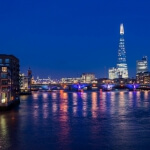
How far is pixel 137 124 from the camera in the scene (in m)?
25.2

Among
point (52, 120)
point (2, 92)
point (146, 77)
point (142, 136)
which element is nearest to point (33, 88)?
point (146, 77)

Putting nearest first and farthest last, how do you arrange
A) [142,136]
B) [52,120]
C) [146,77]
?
[142,136] → [52,120] → [146,77]

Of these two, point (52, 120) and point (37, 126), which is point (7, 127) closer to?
point (37, 126)

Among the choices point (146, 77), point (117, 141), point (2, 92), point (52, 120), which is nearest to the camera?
point (117, 141)

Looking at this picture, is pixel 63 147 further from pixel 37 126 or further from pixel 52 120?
pixel 52 120

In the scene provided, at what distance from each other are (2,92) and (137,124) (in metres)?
17.4

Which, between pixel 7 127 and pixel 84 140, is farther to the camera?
pixel 7 127

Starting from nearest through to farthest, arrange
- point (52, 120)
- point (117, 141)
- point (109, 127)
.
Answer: point (117, 141) < point (109, 127) < point (52, 120)

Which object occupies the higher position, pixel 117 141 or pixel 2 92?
pixel 2 92

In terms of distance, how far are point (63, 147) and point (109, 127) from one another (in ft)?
22.8

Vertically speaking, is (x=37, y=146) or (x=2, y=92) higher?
(x=2, y=92)

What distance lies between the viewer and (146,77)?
6250 inches

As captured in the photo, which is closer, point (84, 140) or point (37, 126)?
point (84, 140)

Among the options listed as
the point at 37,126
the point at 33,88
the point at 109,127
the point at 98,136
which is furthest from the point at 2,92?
the point at 33,88
